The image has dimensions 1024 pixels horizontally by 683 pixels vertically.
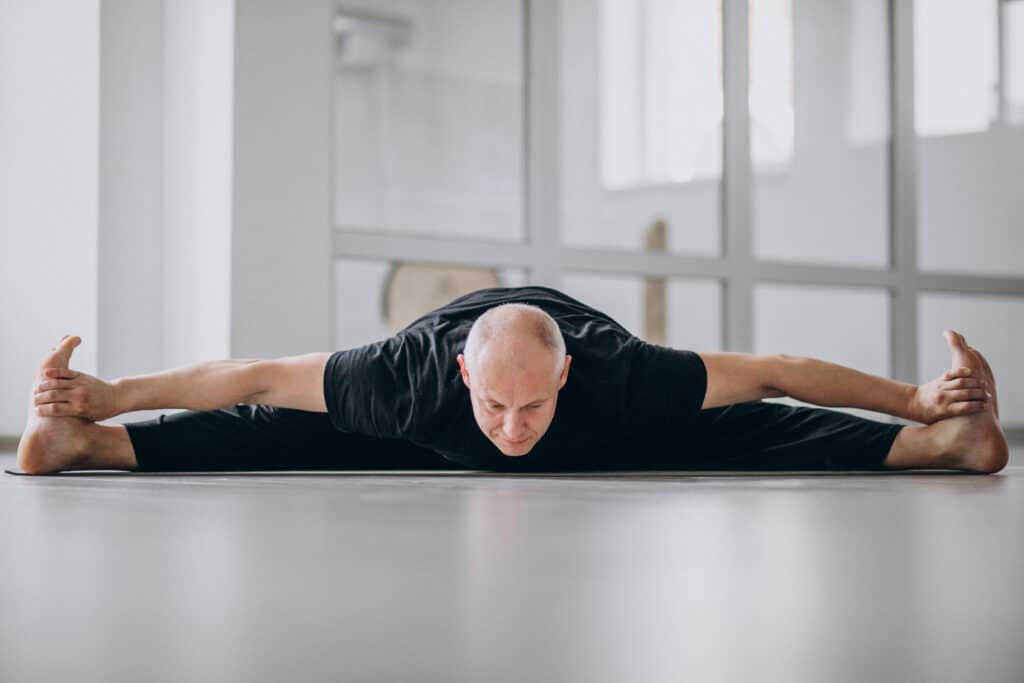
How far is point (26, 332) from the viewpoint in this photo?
4168mm

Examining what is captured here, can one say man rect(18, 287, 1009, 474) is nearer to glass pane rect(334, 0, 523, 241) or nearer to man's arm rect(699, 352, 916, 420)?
man's arm rect(699, 352, 916, 420)

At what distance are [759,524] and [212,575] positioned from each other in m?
0.74

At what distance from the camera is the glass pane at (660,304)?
17.1 feet

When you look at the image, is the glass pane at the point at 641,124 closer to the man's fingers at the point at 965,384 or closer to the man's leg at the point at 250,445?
the man's leg at the point at 250,445

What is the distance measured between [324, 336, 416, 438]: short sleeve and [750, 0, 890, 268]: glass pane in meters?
3.73

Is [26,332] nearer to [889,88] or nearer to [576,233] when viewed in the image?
[576,233]

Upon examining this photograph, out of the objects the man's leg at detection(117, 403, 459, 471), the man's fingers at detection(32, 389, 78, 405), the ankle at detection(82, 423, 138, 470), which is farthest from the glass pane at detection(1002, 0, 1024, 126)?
the man's fingers at detection(32, 389, 78, 405)

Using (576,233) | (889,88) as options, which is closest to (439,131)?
(576,233)

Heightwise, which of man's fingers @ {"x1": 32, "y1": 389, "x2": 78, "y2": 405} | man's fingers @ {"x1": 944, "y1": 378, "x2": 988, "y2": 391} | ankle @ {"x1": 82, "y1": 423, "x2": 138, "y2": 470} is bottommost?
ankle @ {"x1": 82, "y1": 423, "x2": 138, "y2": 470}

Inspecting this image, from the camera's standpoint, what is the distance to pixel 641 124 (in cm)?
557

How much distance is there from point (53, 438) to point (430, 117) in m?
2.60

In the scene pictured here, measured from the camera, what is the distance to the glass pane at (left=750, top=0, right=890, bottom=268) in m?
5.88

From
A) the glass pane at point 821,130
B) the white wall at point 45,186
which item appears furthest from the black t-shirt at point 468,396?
the glass pane at point 821,130

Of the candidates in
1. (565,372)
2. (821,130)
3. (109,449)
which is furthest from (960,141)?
(109,449)
